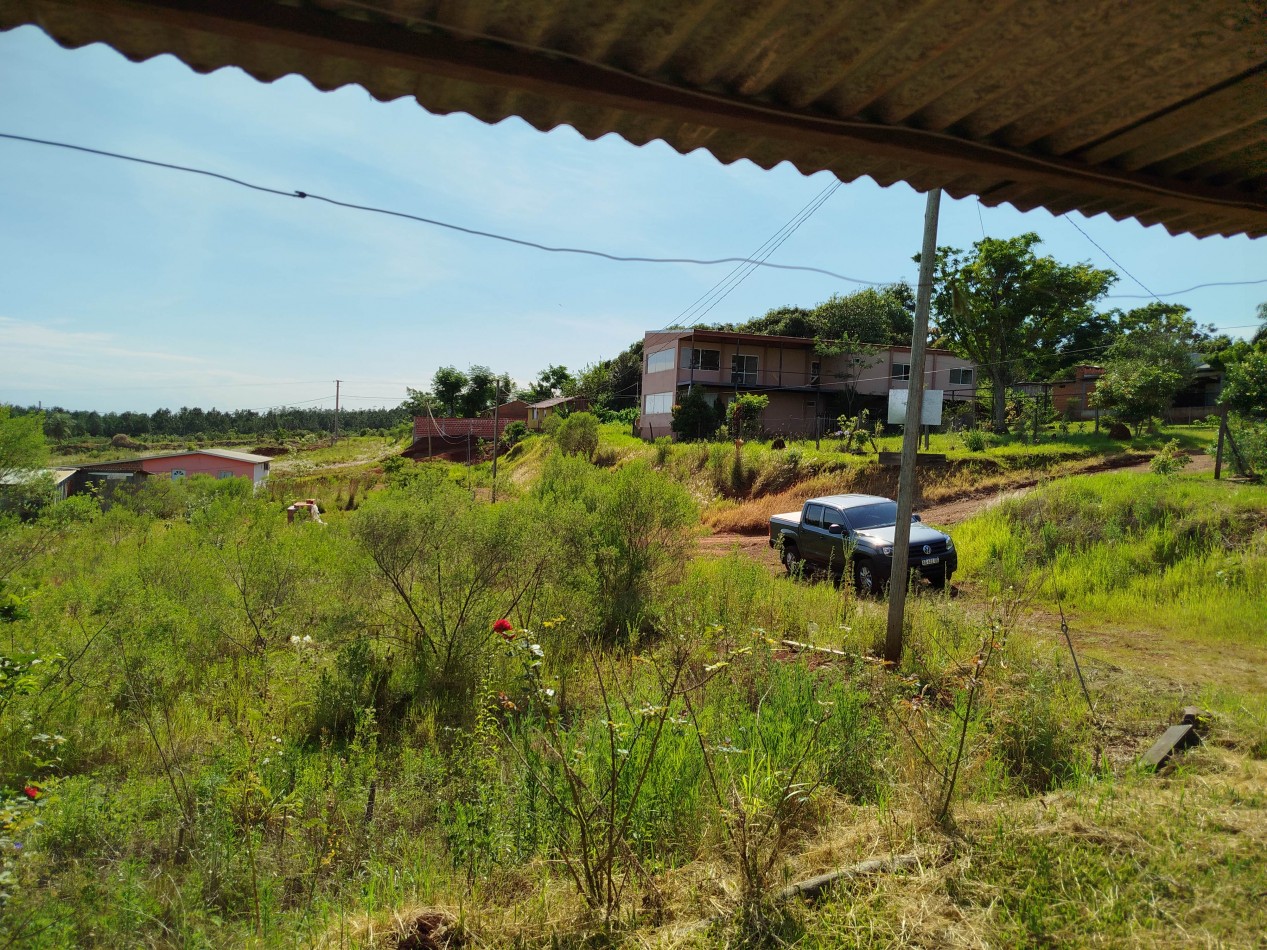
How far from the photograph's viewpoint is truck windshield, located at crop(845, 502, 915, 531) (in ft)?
42.6

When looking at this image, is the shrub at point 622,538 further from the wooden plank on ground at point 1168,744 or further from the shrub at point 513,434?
the shrub at point 513,434

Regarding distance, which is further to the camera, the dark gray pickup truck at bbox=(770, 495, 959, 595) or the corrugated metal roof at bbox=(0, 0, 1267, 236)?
the dark gray pickup truck at bbox=(770, 495, 959, 595)

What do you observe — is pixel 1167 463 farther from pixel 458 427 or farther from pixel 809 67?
pixel 458 427

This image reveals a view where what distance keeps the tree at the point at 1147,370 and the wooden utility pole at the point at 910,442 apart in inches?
709

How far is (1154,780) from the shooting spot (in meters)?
4.29

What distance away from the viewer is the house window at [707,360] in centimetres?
3644

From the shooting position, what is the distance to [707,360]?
36688 millimetres

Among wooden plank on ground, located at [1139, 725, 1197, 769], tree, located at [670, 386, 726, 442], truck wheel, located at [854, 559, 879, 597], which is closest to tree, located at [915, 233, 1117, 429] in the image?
tree, located at [670, 386, 726, 442]

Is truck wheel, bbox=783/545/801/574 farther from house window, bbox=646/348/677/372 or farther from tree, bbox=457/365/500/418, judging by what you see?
tree, bbox=457/365/500/418

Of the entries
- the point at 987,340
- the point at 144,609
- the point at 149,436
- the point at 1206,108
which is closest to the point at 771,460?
the point at 987,340

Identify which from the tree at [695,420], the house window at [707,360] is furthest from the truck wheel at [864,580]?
the house window at [707,360]

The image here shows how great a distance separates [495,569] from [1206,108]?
7.32 metres

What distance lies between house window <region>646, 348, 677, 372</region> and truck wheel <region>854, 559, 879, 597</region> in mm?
26129

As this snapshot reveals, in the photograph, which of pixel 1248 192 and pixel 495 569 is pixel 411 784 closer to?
pixel 495 569
